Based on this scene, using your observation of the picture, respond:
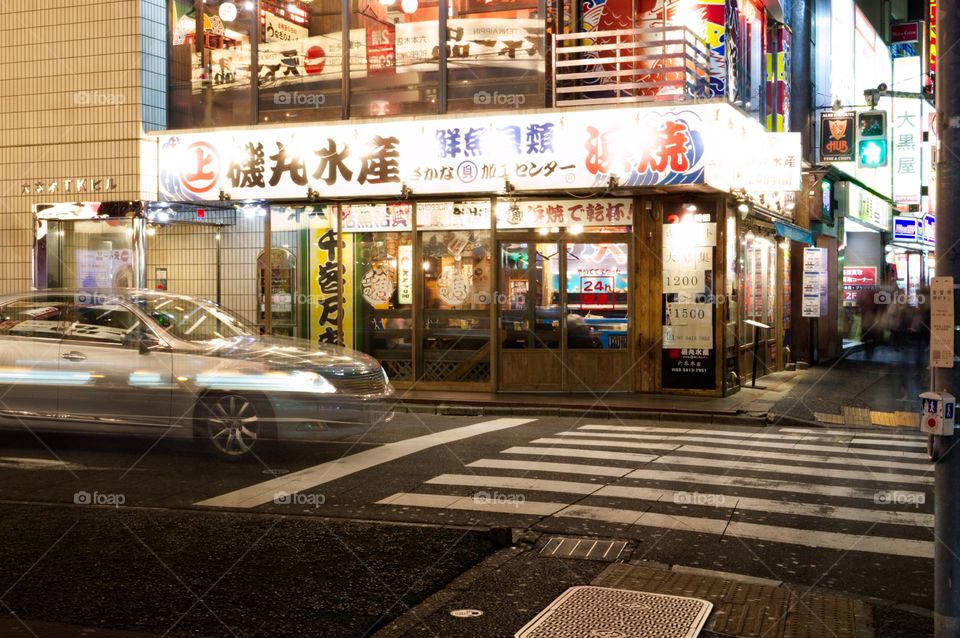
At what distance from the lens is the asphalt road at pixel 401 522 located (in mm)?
5902

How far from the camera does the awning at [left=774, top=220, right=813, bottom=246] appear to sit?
66.3ft

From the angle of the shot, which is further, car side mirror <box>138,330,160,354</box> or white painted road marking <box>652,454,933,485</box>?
car side mirror <box>138,330,160,354</box>

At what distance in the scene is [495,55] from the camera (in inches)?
685

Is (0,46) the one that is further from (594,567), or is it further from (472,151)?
(594,567)

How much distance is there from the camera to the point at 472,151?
1722 centimetres

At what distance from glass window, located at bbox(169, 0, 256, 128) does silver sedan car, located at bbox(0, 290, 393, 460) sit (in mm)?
9113

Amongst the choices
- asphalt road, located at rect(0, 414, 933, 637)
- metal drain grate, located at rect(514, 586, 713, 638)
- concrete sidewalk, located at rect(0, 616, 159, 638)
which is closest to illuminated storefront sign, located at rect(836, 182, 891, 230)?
asphalt road, located at rect(0, 414, 933, 637)

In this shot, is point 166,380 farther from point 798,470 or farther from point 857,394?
point 857,394

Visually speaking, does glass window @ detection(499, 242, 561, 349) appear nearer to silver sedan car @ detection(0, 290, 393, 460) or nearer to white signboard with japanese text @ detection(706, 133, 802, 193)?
white signboard with japanese text @ detection(706, 133, 802, 193)

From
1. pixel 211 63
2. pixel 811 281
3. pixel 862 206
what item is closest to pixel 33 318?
pixel 211 63

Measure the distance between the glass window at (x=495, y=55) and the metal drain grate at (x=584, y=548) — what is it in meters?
11.2

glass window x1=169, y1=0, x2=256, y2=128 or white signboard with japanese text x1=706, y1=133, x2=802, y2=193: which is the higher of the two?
glass window x1=169, y1=0, x2=256, y2=128

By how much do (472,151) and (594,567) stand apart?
11541 mm

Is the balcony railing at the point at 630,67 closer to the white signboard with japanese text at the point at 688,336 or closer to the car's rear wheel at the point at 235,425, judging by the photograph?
the white signboard with japanese text at the point at 688,336
